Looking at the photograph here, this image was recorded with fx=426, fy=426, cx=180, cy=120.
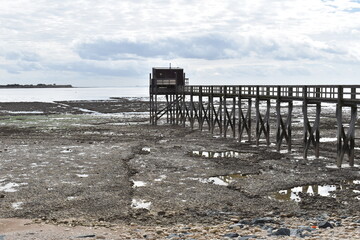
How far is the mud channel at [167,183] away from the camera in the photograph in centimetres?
1213

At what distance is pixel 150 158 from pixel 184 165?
262 cm

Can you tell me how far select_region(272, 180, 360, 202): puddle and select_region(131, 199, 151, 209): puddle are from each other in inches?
164

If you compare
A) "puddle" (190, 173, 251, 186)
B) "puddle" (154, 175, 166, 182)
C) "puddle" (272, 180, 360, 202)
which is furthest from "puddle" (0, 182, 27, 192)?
"puddle" (272, 180, 360, 202)

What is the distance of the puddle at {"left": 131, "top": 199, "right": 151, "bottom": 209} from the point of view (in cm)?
1291

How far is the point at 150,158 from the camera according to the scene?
70.8ft

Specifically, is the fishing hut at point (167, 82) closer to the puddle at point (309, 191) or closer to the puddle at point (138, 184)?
the puddle at point (138, 184)

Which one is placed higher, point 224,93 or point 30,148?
point 224,93

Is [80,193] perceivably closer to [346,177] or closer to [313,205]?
[313,205]

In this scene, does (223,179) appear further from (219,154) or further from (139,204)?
(219,154)

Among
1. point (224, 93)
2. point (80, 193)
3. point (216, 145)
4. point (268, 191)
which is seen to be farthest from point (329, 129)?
point (80, 193)

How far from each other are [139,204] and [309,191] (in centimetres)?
593

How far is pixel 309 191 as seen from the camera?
14.7 metres

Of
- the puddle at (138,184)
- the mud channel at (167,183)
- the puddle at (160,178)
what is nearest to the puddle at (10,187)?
the mud channel at (167,183)

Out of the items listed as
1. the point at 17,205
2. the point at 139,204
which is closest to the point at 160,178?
the point at 139,204
